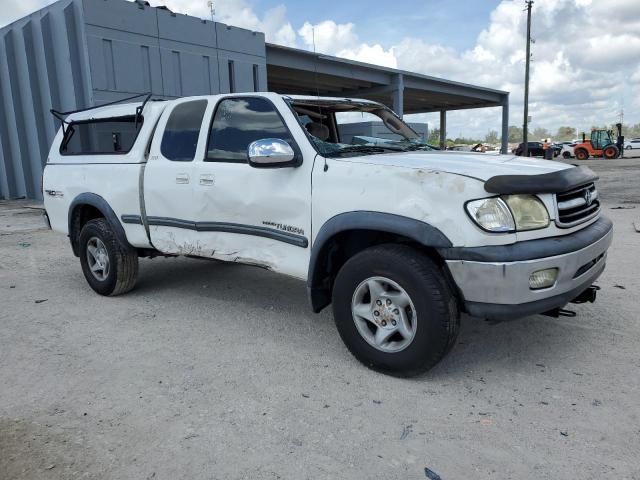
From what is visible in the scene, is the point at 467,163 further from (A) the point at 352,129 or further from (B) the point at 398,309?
(A) the point at 352,129

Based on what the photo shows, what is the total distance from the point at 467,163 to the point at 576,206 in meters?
0.72

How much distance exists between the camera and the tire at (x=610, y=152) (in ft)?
125

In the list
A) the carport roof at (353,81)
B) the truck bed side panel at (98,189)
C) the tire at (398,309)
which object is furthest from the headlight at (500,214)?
the carport roof at (353,81)

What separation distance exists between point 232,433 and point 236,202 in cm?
183

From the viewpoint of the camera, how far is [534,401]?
2.99 m

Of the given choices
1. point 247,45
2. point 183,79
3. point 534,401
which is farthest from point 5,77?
point 534,401

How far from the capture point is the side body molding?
297cm

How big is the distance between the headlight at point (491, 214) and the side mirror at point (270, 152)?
1.27 meters

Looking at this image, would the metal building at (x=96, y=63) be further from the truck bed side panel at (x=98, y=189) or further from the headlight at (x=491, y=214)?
the headlight at (x=491, y=214)

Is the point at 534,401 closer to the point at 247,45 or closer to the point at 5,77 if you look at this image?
the point at 247,45

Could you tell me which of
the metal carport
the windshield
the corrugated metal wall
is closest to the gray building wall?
the windshield

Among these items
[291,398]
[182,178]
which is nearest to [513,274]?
[291,398]

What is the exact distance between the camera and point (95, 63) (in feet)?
43.7

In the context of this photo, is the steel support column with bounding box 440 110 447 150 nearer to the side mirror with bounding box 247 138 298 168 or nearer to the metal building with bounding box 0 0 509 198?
the metal building with bounding box 0 0 509 198
